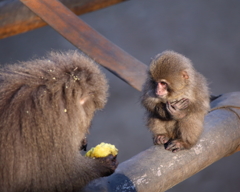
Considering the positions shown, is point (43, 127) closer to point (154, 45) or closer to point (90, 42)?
point (90, 42)

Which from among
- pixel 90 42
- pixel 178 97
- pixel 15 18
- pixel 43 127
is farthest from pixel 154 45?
pixel 43 127

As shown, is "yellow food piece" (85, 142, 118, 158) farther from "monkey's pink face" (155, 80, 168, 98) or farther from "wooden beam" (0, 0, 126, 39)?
"wooden beam" (0, 0, 126, 39)

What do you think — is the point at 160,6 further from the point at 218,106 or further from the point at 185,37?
the point at 218,106

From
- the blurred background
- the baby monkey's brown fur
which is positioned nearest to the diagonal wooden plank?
the baby monkey's brown fur

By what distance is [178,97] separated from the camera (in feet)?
9.98

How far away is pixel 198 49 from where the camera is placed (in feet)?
24.5

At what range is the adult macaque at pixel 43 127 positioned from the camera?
2605mm

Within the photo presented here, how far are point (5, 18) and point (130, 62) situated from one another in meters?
1.39

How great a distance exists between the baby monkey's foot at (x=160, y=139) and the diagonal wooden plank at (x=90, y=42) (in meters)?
0.81

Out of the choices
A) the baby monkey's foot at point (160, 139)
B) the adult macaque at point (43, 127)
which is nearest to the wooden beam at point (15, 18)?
the adult macaque at point (43, 127)

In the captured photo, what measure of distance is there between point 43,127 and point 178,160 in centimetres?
87

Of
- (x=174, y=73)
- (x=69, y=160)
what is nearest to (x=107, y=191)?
(x=69, y=160)

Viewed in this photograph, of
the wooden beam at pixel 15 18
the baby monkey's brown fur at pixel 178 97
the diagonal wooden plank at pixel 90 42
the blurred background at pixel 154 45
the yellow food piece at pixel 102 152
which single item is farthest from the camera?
the blurred background at pixel 154 45

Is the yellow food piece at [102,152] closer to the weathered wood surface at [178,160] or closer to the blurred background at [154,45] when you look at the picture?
the weathered wood surface at [178,160]
